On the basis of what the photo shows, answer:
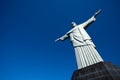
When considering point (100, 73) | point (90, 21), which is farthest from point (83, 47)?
point (100, 73)

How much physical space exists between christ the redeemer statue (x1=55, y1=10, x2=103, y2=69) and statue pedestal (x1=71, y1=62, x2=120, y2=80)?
970 mm

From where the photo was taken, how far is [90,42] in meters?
10.2

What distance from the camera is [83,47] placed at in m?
10.2

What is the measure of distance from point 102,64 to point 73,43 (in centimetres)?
340

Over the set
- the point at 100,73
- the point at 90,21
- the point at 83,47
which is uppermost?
the point at 90,21

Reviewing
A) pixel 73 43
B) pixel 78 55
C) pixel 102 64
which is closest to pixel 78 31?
pixel 73 43

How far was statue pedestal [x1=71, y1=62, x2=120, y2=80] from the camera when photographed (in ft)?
23.9

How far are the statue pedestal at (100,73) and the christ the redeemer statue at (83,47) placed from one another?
3.18 feet

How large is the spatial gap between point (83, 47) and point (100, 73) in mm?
2913

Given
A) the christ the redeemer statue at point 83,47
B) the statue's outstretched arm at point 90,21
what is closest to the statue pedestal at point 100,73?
the christ the redeemer statue at point 83,47

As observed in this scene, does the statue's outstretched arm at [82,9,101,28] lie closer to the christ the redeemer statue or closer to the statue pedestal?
the christ the redeemer statue

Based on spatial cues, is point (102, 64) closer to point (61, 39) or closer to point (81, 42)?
point (81, 42)

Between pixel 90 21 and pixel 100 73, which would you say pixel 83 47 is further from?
pixel 100 73

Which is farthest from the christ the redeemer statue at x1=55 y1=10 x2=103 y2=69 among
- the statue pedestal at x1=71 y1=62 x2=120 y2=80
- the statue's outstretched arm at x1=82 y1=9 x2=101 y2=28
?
the statue pedestal at x1=71 y1=62 x2=120 y2=80
